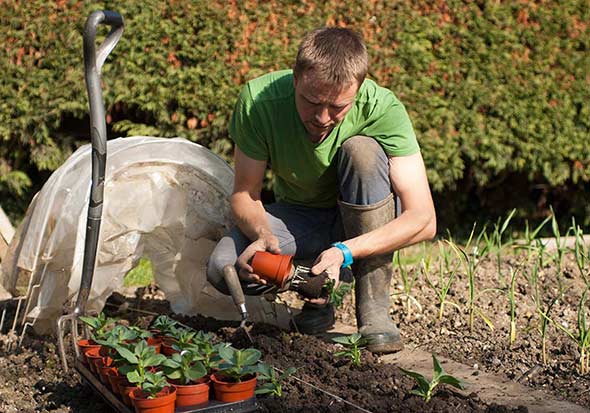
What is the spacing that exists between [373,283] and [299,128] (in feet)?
2.06

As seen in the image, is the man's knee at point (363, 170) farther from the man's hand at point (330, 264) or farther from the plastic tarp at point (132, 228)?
the plastic tarp at point (132, 228)

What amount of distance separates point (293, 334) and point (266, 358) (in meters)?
0.29

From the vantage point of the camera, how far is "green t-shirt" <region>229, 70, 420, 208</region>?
3234 mm

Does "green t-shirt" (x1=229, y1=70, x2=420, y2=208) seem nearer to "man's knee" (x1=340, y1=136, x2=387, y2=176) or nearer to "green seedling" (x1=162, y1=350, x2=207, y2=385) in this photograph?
"man's knee" (x1=340, y1=136, x2=387, y2=176)

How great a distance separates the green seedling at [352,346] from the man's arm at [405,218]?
0.30 m

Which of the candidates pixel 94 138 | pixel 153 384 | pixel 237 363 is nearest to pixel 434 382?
pixel 237 363

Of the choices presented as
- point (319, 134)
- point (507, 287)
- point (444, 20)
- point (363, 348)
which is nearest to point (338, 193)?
point (319, 134)

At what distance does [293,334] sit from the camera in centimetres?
334

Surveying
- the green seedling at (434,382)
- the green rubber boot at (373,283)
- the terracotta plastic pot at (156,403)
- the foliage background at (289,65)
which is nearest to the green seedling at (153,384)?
the terracotta plastic pot at (156,403)

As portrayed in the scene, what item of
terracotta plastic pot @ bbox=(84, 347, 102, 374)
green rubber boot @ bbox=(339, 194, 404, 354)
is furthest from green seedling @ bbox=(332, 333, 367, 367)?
terracotta plastic pot @ bbox=(84, 347, 102, 374)

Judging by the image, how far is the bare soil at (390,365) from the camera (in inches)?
105

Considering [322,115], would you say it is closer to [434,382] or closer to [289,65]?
[434,382]

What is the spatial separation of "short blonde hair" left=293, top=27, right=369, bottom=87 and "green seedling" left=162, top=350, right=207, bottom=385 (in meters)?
0.97

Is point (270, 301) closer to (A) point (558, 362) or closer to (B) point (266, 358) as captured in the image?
(B) point (266, 358)
